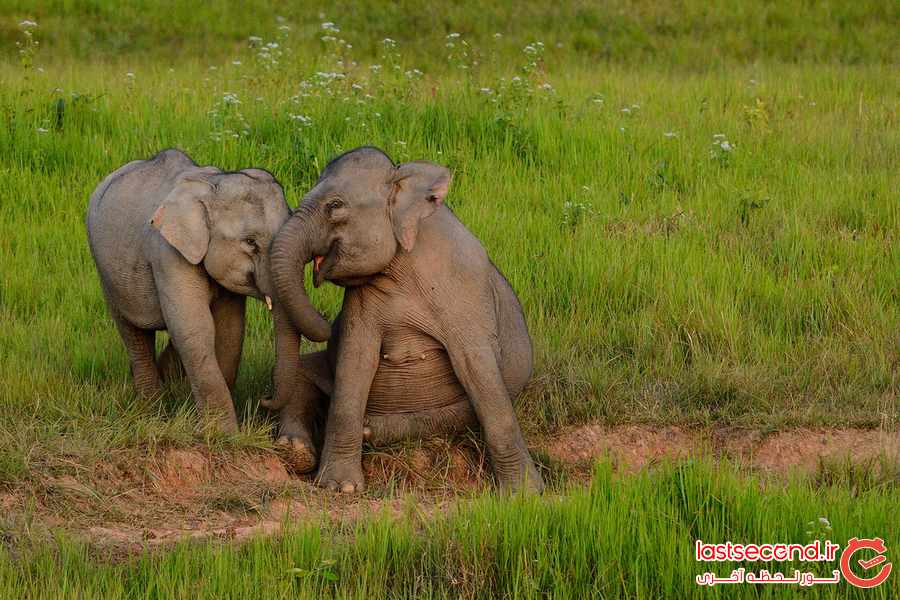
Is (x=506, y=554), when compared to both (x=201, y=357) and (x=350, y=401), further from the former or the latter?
(x=201, y=357)

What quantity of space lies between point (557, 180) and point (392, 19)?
7.23 meters

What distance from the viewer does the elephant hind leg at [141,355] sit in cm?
735

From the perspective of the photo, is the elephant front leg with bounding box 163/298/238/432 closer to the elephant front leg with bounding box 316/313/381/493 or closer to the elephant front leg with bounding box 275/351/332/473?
the elephant front leg with bounding box 275/351/332/473

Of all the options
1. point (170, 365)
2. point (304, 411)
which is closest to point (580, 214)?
point (304, 411)

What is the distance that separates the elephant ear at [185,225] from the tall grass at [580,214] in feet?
2.73

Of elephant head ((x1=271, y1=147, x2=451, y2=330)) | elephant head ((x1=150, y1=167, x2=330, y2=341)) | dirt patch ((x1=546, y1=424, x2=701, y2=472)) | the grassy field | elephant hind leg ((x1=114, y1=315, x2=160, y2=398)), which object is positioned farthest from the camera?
elephant hind leg ((x1=114, y1=315, x2=160, y2=398))

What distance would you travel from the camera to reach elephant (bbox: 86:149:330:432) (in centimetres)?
662

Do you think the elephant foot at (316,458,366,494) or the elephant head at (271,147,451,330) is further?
the elephant foot at (316,458,366,494)

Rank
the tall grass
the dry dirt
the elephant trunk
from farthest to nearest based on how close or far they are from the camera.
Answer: the tall grass, the elephant trunk, the dry dirt

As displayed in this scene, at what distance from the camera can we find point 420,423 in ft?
23.3

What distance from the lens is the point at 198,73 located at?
536 inches

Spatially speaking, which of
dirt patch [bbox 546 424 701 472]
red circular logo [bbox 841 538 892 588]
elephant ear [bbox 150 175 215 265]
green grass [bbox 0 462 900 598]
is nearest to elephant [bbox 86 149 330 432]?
elephant ear [bbox 150 175 215 265]

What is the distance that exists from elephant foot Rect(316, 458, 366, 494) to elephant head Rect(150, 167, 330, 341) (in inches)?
27.5

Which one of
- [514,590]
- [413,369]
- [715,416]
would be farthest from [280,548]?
[715,416]
